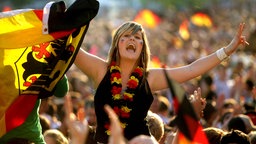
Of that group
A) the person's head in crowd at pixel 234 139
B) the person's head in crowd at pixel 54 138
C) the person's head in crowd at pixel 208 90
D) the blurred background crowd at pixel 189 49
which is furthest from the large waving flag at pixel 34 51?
the person's head in crowd at pixel 208 90

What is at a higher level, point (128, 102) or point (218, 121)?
point (128, 102)

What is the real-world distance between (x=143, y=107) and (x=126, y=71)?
41 centimetres

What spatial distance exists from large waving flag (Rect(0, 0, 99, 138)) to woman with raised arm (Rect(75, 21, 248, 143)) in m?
0.43

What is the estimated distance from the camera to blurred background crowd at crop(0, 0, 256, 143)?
13320 millimetres

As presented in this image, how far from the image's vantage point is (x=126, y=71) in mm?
9281

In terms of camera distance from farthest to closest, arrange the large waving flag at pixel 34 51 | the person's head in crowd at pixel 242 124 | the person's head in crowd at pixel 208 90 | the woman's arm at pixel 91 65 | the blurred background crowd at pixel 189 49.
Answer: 1. the person's head in crowd at pixel 208 90
2. the blurred background crowd at pixel 189 49
3. the person's head in crowd at pixel 242 124
4. the woman's arm at pixel 91 65
5. the large waving flag at pixel 34 51

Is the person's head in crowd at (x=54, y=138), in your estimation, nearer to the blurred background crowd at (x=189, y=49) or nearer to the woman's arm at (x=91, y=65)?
the blurred background crowd at (x=189, y=49)

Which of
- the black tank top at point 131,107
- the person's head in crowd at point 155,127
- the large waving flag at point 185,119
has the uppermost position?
the large waving flag at point 185,119

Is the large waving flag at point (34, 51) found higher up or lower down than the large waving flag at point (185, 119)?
lower down

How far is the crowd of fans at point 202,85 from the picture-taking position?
32.1 ft

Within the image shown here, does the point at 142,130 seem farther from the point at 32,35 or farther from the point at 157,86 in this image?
the point at 32,35

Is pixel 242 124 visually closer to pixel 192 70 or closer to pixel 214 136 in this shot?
pixel 214 136

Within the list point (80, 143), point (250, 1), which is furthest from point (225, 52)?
point (250, 1)

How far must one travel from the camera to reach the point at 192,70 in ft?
30.4
